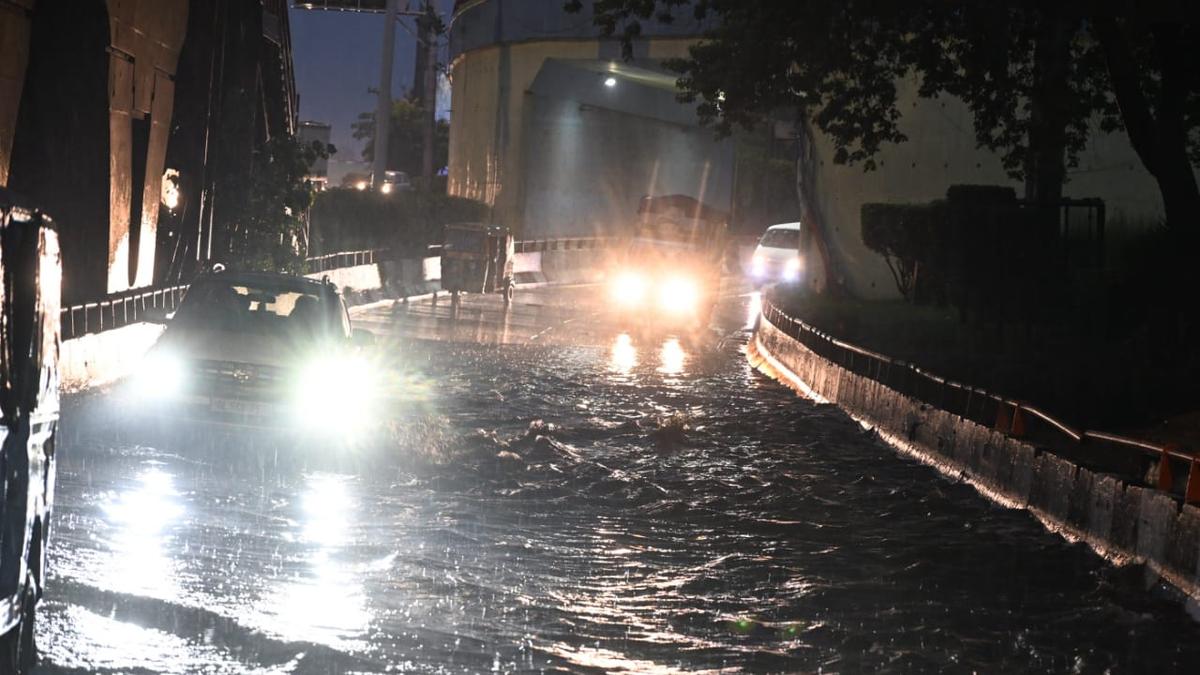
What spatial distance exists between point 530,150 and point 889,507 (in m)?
45.1

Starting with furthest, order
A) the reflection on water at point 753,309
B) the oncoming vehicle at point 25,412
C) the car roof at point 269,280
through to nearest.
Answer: the reflection on water at point 753,309 → the car roof at point 269,280 → the oncoming vehicle at point 25,412

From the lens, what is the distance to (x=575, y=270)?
174 feet

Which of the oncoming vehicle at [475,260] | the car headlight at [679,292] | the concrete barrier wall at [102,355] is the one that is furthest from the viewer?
the car headlight at [679,292]

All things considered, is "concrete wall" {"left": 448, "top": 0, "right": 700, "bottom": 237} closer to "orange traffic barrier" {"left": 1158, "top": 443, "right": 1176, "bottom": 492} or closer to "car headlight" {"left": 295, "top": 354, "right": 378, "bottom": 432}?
"car headlight" {"left": 295, "top": 354, "right": 378, "bottom": 432}

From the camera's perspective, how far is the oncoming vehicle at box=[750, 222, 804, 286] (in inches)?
1934

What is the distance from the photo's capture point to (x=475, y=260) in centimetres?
3809

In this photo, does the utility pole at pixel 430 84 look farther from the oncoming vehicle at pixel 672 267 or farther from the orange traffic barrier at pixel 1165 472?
the orange traffic barrier at pixel 1165 472

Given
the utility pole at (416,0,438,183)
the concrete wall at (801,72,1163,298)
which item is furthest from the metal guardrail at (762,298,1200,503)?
the utility pole at (416,0,438,183)

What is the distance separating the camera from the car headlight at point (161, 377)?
13.1 metres

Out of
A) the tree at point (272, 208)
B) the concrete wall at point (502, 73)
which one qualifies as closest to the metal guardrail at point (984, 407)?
the tree at point (272, 208)

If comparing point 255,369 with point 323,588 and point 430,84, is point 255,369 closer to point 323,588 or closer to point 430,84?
point 323,588

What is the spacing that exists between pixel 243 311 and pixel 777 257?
36.0 meters

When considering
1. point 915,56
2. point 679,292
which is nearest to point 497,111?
point 679,292

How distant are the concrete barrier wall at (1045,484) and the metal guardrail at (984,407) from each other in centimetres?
15
